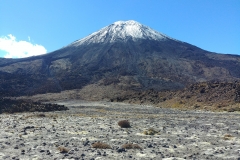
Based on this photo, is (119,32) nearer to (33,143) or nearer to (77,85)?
(77,85)

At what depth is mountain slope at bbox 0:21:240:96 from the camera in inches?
3903

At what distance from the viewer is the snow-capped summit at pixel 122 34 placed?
16700 centimetres

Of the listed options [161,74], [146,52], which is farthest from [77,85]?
[146,52]

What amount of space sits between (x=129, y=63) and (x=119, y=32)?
60.1 meters

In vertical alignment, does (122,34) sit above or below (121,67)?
above

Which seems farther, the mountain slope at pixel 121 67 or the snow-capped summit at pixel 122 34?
the snow-capped summit at pixel 122 34

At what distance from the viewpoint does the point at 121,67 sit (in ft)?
395

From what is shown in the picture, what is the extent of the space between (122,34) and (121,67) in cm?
6013

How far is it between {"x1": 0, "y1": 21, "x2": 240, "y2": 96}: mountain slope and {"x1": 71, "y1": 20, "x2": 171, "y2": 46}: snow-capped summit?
2.10 feet

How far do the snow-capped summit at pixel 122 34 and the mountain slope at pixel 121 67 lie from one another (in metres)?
0.64

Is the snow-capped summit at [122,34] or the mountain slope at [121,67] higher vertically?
the snow-capped summit at [122,34]

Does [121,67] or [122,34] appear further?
[122,34]

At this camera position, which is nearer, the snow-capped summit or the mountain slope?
the mountain slope

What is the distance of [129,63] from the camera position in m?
125
